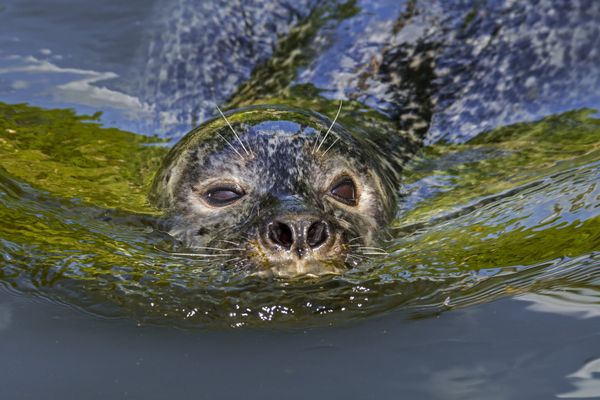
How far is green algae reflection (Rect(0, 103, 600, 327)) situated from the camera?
5129 mm

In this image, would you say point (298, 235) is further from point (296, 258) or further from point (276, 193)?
point (276, 193)

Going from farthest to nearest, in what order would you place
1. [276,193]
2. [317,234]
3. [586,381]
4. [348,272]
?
[276,193], [348,272], [317,234], [586,381]

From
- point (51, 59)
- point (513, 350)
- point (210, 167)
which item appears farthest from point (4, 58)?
point (513, 350)

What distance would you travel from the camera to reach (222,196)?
6.14 m

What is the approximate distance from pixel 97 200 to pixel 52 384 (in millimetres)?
2884

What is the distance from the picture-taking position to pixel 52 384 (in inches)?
167

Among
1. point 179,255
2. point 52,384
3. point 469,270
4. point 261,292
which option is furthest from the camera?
point 179,255

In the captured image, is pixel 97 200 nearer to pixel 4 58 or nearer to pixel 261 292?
pixel 261 292

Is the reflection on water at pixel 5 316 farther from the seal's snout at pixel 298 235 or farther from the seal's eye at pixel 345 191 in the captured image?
the seal's eye at pixel 345 191

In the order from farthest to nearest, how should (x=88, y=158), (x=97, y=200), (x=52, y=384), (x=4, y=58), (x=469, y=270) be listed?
(x=4, y=58)
(x=88, y=158)
(x=97, y=200)
(x=469, y=270)
(x=52, y=384)

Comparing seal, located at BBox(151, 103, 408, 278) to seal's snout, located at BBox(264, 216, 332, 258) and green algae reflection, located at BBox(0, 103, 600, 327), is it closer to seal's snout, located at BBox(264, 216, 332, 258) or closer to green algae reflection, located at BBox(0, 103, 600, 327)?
seal's snout, located at BBox(264, 216, 332, 258)

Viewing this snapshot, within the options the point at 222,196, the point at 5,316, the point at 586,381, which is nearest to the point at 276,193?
the point at 222,196

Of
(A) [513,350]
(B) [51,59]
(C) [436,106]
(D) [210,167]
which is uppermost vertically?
(B) [51,59]

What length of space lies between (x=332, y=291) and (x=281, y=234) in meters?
0.37
